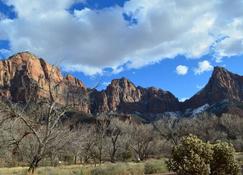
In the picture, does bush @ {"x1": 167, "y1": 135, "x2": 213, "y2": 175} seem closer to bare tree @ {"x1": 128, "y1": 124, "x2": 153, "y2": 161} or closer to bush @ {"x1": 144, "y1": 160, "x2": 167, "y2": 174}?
bush @ {"x1": 144, "y1": 160, "x2": 167, "y2": 174}

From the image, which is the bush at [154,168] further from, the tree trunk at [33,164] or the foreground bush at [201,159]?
the foreground bush at [201,159]

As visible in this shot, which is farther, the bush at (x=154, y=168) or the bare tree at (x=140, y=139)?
the bare tree at (x=140, y=139)

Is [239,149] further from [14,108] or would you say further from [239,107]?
[239,107]

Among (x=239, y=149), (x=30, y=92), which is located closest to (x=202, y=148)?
(x=30, y=92)

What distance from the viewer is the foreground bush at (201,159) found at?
737 inches

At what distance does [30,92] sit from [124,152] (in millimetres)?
64123

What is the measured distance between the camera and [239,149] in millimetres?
84438

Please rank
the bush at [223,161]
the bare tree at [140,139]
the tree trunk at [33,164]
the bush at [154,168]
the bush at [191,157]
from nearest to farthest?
the bush at [191,157] → the bush at [223,161] → the tree trunk at [33,164] → the bush at [154,168] → the bare tree at [140,139]

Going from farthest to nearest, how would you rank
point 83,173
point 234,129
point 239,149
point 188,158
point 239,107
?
point 239,107 → point 234,129 → point 239,149 → point 83,173 → point 188,158

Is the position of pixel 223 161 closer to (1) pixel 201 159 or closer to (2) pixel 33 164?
(1) pixel 201 159

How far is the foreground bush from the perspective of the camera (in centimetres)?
1872

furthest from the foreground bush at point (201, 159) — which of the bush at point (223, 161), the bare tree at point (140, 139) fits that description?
the bare tree at point (140, 139)

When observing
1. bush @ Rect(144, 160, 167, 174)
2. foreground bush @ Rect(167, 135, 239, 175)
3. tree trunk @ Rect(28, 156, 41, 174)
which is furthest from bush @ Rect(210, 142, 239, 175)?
tree trunk @ Rect(28, 156, 41, 174)

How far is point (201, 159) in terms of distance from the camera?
62.1 ft
